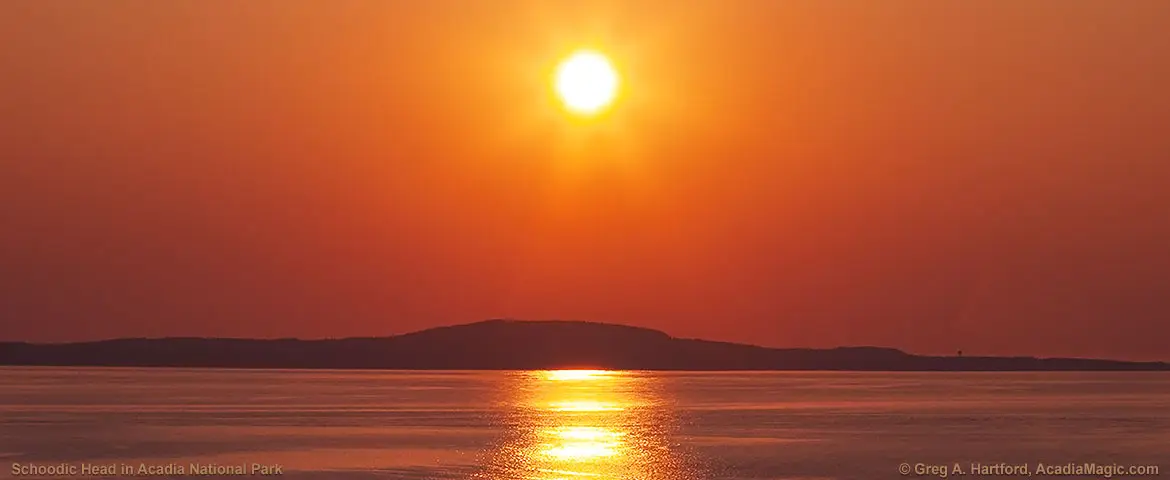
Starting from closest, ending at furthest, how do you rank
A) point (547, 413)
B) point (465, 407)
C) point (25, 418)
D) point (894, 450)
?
point (894, 450), point (25, 418), point (547, 413), point (465, 407)

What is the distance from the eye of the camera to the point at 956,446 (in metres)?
62.7

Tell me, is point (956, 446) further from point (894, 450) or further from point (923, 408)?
point (923, 408)

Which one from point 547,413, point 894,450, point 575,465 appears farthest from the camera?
point 547,413

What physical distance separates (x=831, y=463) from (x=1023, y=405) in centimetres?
6409

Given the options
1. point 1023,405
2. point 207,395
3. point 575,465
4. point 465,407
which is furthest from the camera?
point 207,395

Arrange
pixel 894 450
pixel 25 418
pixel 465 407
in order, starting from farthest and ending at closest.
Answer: pixel 465 407 → pixel 25 418 → pixel 894 450

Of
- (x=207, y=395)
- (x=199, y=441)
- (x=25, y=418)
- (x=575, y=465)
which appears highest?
(x=207, y=395)

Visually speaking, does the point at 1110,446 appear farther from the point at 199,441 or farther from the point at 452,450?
the point at 199,441

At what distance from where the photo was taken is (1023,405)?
11369 cm

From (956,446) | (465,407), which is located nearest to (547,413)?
(465,407)

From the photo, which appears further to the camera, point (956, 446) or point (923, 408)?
point (923, 408)

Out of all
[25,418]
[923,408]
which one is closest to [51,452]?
[25,418]

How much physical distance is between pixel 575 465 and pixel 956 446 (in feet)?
61.2

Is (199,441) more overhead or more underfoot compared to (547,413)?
more underfoot
